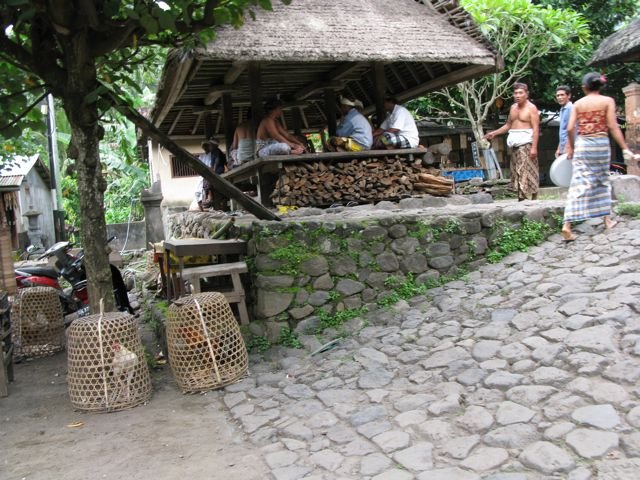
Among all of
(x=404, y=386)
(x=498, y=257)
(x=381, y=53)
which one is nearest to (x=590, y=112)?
(x=498, y=257)

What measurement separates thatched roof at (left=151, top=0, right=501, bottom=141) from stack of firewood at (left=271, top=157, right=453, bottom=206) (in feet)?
4.20

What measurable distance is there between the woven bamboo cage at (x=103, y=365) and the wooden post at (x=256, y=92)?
378cm

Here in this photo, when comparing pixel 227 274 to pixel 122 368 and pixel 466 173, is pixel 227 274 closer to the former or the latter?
pixel 122 368

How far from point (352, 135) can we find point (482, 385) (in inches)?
168

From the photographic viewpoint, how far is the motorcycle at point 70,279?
24.0 ft

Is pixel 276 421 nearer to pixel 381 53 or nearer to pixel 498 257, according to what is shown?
pixel 498 257

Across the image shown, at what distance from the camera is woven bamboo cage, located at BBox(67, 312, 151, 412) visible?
172 inches

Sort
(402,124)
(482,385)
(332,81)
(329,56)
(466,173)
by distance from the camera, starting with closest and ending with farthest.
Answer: (482,385) → (329,56) → (402,124) → (332,81) → (466,173)

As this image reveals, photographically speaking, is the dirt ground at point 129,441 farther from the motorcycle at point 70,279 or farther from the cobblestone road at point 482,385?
the motorcycle at point 70,279

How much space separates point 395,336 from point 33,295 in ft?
14.2

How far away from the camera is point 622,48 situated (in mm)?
10602

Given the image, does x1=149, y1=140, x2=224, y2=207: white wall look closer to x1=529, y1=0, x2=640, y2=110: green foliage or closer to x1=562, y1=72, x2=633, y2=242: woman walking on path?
x1=529, y1=0, x2=640, y2=110: green foliage

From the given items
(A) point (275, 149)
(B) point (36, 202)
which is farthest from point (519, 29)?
(B) point (36, 202)

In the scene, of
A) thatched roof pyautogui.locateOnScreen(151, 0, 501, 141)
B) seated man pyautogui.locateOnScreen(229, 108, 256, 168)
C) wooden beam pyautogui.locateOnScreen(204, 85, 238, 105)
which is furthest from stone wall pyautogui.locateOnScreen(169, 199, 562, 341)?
wooden beam pyautogui.locateOnScreen(204, 85, 238, 105)
